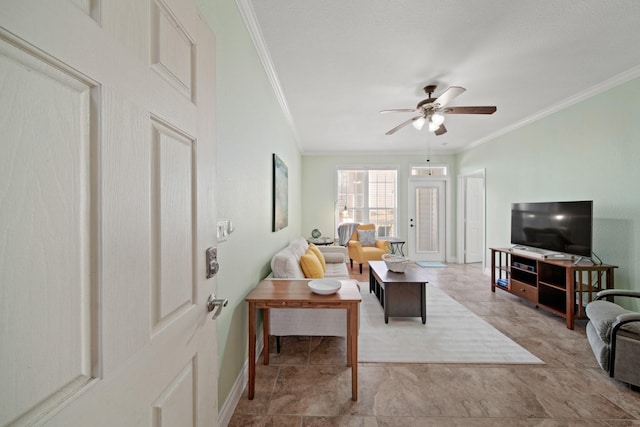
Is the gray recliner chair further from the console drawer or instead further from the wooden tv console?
the console drawer

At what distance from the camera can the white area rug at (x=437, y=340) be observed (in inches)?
85.8

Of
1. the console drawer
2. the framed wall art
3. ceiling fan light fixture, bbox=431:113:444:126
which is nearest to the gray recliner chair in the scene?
the console drawer

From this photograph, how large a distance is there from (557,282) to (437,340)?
75.4 inches

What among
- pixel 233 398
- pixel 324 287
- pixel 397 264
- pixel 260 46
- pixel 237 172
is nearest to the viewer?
pixel 233 398

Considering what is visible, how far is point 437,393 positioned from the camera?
1.78 meters

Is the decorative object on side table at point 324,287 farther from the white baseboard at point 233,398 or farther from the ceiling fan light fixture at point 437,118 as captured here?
the ceiling fan light fixture at point 437,118

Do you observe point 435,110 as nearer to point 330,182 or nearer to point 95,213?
point 95,213

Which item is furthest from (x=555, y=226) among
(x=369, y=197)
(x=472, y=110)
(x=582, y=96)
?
(x=369, y=197)

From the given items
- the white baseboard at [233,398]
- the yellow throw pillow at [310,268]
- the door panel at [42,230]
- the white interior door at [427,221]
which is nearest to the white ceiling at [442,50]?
the door panel at [42,230]

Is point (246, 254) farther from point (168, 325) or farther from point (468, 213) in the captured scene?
point (468, 213)

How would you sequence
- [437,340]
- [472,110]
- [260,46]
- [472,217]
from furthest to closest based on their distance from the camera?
1. [472,217]
2. [472,110]
3. [437,340]
4. [260,46]

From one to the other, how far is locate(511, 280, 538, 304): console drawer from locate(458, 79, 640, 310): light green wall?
0.72m

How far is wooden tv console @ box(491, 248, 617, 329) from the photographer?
2703 millimetres

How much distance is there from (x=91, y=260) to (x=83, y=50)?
14.5 inches
